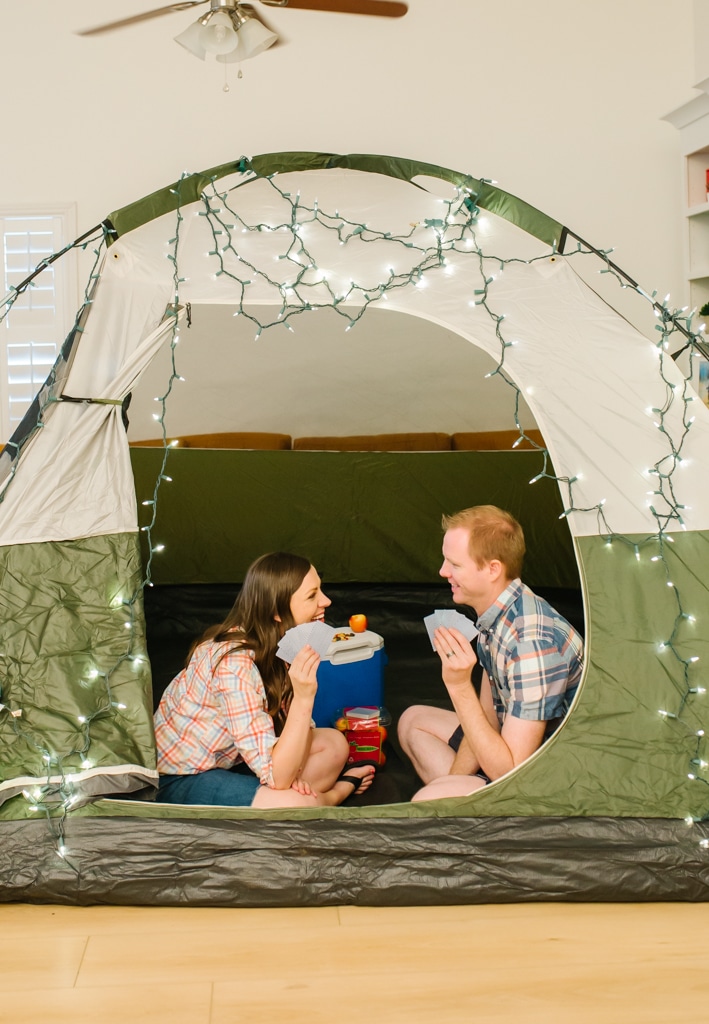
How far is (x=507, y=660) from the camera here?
1815 millimetres

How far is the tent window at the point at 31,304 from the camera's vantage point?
151 inches

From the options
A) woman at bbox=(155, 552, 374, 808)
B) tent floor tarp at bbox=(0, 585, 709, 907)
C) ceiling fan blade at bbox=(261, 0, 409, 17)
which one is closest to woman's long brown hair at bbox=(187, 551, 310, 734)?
woman at bbox=(155, 552, 374, 808)

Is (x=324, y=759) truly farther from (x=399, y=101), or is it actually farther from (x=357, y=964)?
(x=399, y=101)

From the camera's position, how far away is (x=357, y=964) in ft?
4.99

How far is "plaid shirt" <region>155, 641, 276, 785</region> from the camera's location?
183 centimetres

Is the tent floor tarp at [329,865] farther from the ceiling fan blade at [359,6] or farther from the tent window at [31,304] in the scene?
the tent window at [31,304]

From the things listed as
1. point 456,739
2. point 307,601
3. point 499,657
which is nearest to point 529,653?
point 499,657

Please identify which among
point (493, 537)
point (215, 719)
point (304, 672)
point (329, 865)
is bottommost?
point (329, 865)

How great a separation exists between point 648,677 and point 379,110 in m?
2.89

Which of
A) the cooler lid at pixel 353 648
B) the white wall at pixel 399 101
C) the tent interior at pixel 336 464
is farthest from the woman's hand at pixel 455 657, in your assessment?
the white wall at pixel 399 101

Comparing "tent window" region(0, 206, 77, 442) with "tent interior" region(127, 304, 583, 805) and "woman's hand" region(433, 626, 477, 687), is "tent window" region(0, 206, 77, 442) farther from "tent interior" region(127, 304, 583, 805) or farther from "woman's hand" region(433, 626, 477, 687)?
"woman's hand" region(433, 626, 477, 687)

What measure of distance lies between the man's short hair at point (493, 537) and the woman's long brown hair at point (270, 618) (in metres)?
0.36

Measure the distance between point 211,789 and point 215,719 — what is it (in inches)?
5.6

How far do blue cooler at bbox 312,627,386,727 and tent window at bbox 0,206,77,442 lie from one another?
218cm
